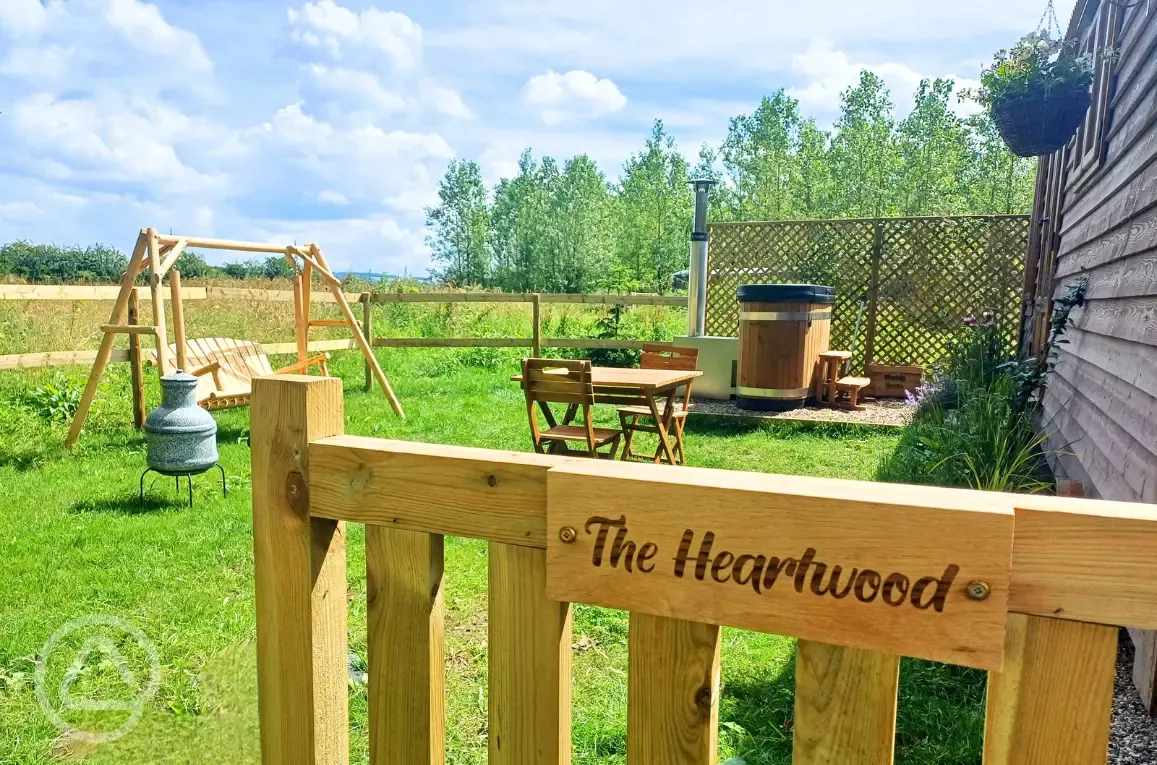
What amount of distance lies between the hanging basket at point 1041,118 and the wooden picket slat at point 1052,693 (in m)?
4.40

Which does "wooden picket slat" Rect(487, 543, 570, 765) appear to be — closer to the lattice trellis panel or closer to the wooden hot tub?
the wooden hot tub

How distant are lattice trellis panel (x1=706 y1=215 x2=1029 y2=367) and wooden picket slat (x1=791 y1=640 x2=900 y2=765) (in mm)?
8542

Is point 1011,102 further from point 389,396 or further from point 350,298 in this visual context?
point 350,298

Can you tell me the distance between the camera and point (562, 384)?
14.0 ft

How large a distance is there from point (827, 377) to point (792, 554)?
268 inches

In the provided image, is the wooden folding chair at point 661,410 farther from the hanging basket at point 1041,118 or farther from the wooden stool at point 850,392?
the hanging basket at point 1041,118

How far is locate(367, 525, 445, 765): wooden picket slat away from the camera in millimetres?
944

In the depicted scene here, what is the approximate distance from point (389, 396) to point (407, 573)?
576cm

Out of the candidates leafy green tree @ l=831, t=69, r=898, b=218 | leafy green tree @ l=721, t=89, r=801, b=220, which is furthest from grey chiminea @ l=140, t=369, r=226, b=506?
leafy green tree @ l=721, t=89, r=801, b=220

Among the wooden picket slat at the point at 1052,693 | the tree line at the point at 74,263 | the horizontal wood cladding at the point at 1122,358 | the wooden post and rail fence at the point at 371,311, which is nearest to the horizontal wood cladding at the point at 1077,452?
the horizontal wood cladding at the point at 1122,358

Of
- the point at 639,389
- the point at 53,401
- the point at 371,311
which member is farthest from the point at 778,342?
the point at 53,401

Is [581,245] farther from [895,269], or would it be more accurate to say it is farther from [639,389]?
[639,389]

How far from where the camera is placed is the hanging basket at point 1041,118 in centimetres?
412

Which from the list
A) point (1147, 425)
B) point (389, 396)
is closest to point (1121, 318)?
point (1147, 425)
